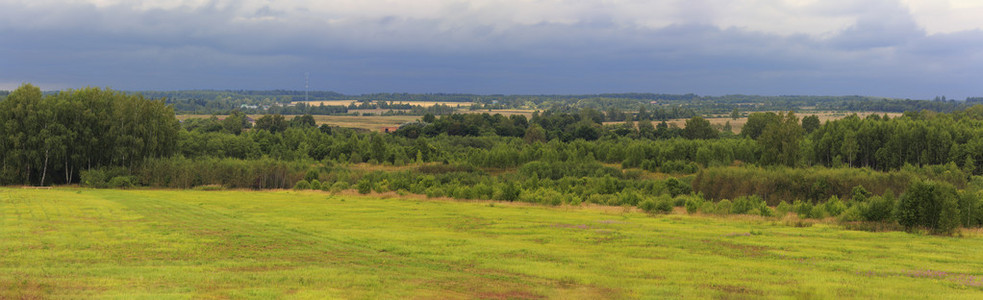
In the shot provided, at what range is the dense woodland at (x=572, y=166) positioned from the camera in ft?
166

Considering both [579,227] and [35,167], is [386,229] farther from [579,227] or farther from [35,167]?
[35,167]

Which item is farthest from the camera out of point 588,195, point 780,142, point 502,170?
point 502,170

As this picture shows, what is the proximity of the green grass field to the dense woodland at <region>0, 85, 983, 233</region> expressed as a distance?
9720 mm

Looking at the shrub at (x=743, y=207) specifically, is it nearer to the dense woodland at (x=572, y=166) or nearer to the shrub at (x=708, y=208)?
the dense woodland at (x=572, y=166)

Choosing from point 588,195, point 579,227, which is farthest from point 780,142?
point 579,227

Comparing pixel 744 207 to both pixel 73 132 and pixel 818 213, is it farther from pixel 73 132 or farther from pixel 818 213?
pixel 73 132

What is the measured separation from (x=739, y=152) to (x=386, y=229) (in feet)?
280

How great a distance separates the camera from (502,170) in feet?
344

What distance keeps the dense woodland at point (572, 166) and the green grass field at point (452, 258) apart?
9720 mm

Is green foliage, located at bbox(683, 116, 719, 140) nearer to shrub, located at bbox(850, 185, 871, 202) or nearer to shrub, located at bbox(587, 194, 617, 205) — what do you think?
shrub, located at bbox(850, 185, 871, 202)

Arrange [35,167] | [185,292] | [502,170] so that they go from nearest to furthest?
[185,292], [35,167], [502,170]

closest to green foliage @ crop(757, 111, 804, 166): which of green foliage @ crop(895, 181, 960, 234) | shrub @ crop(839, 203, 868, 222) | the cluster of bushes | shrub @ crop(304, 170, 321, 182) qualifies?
the cluster of bushes

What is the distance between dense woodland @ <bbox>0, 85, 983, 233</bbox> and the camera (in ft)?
166

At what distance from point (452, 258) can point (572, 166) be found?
76.6m
